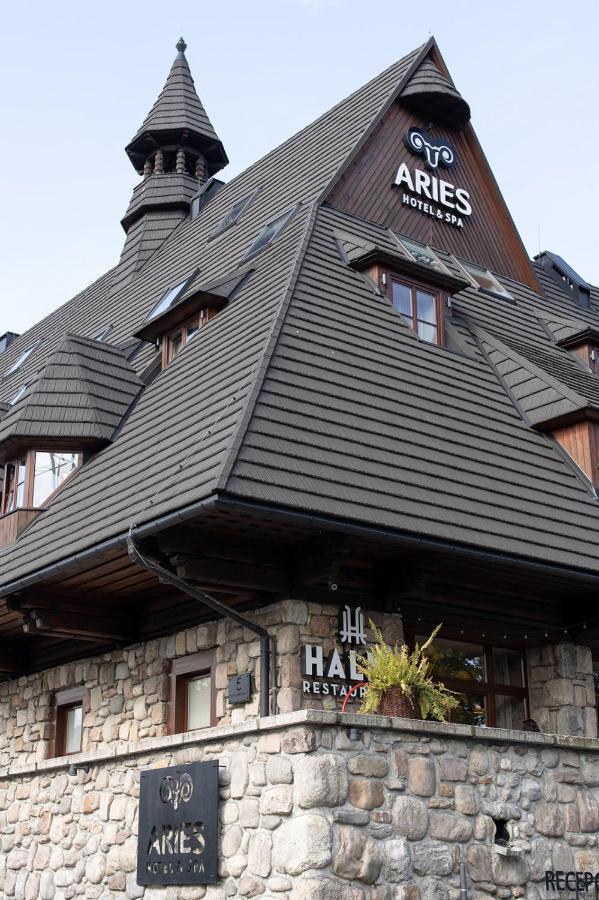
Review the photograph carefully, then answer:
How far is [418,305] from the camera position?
539 inches

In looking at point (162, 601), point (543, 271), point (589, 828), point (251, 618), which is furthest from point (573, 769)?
point (543, 271)

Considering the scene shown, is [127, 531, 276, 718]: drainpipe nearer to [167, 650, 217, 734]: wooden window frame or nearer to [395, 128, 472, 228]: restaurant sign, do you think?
[167, 650, 217, 734]: wooden window frame

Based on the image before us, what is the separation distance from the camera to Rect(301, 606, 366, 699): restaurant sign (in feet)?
31.3

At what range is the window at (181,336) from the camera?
1362 centimetres

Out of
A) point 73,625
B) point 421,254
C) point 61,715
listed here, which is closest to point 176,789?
point 73,625

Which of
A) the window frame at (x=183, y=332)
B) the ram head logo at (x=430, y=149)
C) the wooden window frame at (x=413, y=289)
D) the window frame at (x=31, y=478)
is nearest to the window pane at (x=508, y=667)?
the wooden window frame at (x=413, y=289)

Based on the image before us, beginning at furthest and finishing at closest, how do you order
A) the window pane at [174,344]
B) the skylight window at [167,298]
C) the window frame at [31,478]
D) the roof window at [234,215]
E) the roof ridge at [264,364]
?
the roof window at [234,215], the skylight window at [167,298], the window pane at [174,344], the window frame at [31,478], the roof ridge at [264,364]

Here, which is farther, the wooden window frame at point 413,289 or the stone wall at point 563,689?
the wooden window frame at point 413,289

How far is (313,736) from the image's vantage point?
777 cm

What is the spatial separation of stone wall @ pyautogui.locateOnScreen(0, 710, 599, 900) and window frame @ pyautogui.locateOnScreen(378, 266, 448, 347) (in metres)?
5.52

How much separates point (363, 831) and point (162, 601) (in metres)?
3.92

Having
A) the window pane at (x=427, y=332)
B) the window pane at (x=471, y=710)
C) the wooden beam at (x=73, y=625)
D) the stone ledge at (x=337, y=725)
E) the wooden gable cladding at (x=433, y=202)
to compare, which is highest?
the wooden gable cladding at (x=433, y=202)

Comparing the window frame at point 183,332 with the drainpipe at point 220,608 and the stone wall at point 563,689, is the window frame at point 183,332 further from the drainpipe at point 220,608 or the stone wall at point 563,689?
the stone wall at point 563,689

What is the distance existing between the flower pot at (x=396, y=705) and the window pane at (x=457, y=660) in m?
2.28
